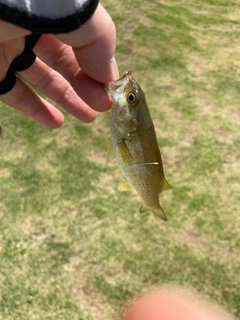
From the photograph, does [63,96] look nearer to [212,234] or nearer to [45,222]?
[45,222]

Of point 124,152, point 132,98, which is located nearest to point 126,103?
point 132,98

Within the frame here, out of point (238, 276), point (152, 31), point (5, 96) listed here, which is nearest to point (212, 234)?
point (238, 276)

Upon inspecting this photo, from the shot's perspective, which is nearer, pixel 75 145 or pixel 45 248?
pixel 45 248

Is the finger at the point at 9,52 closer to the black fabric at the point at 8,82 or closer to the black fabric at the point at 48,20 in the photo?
the black fabric at the point at 8,82

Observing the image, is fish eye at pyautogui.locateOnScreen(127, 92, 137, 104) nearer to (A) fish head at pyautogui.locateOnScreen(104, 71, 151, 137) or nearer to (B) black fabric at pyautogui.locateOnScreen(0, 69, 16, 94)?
(A) fish head at pyautogui.locateOnScreen(104, 71, 151, 137)

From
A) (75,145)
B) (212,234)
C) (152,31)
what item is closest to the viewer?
(212,234)

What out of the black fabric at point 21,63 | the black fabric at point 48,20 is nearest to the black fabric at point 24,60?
the black fabric at point 21,63

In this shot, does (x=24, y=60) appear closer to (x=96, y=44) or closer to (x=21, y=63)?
(x=21, y=63)
